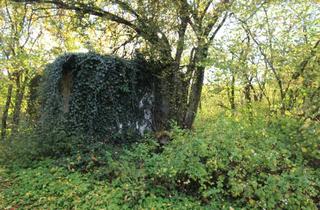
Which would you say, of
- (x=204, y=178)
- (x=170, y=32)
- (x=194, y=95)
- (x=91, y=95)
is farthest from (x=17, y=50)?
(x=204, y=178)

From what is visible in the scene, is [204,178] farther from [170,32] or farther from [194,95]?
[194,95]

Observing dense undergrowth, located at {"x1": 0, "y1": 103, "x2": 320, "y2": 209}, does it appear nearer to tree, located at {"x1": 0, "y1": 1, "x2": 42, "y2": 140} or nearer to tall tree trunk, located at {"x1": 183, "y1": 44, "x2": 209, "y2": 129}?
tall tree trunk, located at {"x1": 183, "y1": 44, "x2": 209, "y2": 129}

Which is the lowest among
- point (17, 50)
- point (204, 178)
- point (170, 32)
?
point (204, 178)

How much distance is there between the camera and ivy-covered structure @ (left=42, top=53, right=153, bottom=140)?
6488 millimetres

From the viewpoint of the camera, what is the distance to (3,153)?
19.4 ft

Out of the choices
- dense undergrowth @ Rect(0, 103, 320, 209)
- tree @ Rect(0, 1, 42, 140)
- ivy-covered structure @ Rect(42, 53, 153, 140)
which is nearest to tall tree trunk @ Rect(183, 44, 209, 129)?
Result: ivy-covered structure @ Rect(42, 53, 153, 140)

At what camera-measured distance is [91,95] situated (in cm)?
660

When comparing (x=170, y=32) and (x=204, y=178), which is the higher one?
(x=170, y=32)

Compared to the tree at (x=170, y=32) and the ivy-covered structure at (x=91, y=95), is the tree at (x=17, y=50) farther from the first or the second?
the ivy-covered structure at (x=91, y=95)

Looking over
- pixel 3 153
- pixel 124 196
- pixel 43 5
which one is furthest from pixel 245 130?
pixel 43 5

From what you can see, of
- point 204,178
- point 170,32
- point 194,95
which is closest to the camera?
point 204,178

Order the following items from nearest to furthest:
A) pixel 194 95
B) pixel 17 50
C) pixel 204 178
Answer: pixel 204 178, pixel 194 95, pixel 17 50

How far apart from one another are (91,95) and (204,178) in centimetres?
385

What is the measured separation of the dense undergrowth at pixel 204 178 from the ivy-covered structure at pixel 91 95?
1.73m
